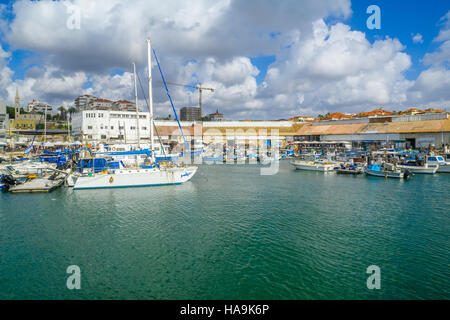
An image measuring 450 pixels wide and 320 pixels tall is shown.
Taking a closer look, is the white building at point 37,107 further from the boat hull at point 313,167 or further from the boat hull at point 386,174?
the boat hull at point 386,174

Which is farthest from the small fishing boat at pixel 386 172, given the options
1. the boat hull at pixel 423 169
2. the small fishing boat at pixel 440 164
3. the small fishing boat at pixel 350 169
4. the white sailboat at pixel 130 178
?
the white sailboat at pixel 130 178

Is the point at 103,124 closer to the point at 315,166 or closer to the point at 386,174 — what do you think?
the point at 315,166

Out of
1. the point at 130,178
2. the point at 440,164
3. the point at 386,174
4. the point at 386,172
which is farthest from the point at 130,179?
the point at 440,164

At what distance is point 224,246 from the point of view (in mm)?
12617

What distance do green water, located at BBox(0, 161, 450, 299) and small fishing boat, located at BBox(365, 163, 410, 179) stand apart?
10714mm

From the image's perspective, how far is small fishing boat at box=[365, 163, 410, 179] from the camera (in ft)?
109

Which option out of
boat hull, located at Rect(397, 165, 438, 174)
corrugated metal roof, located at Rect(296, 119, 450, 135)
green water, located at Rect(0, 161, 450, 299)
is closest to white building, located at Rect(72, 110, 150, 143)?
green water, located at Rect(0, 161, 450, 299)

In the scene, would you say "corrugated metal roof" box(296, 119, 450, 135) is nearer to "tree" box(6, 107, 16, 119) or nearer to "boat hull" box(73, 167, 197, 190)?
"boat hull" box(73, 167, 197, 190)

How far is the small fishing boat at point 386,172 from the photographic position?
33.3 meters

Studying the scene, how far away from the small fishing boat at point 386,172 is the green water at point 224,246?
10714 mm

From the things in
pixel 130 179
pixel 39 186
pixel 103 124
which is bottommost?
pixel 39 186

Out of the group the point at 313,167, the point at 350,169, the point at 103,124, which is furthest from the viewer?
the point at 103,124

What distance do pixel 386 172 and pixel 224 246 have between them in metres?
29.7
